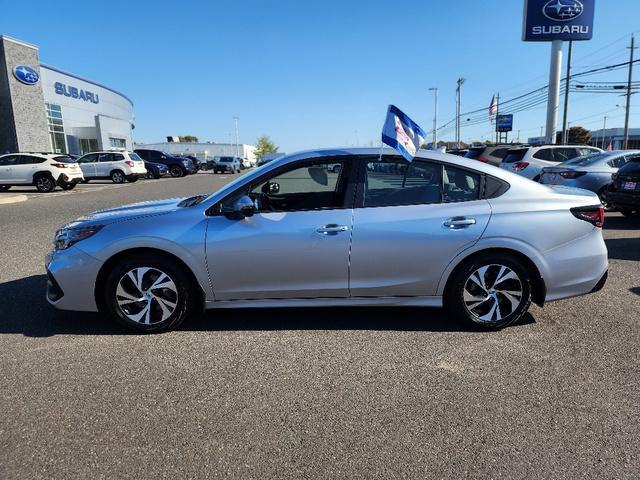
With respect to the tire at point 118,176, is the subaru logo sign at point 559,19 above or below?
above

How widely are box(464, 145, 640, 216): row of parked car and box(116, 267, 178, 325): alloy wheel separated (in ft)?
27.6

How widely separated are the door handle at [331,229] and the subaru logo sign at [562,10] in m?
33.5

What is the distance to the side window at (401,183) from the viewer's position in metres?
4.02

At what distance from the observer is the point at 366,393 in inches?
121

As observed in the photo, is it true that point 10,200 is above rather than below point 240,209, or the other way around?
below

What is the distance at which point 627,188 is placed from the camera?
8664 millimetres

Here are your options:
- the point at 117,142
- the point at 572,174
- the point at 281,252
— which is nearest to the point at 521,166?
the point at 572,174

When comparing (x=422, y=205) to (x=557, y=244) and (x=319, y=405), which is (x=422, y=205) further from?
(x=319, y=405)

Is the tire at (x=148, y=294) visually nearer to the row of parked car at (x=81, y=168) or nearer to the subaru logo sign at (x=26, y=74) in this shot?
the row of parked car at (x=81, y=168)

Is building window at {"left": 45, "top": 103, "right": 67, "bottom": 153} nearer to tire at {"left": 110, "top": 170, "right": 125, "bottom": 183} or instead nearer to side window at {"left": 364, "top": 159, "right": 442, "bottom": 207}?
tire at {"left": 110, "top": 170, "right": 125, "bottom": 183}

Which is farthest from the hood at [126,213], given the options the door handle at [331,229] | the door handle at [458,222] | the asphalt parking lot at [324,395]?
the door handle at [458,222]

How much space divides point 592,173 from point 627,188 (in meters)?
1.41

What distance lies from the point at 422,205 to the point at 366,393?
1.68 m

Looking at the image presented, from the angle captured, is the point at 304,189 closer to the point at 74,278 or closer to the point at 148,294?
the point at 148,294
